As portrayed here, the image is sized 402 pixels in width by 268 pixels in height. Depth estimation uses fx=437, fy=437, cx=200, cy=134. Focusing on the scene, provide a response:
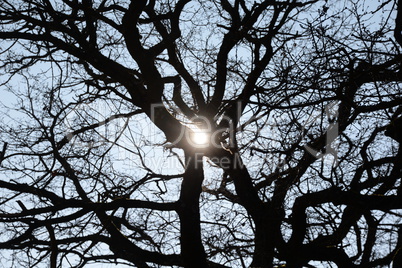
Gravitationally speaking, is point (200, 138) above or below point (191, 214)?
above

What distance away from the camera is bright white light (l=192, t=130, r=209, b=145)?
220 inches

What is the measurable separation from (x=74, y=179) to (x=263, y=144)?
8.79 ft

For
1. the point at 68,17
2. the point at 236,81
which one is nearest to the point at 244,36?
the point at 236,81

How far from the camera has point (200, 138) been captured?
568 cm

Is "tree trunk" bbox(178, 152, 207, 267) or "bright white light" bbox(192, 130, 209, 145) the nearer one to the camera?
"tree trunk" bbox(178, 152, 207, 267)

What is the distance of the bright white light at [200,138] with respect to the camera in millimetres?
5593

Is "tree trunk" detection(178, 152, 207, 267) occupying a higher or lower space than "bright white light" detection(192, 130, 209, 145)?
lower

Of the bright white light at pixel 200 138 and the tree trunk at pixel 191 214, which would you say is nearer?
the tree trunk at pixel 191 214

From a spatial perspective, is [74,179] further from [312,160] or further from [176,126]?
[312,160]

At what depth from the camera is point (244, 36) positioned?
5.33 m

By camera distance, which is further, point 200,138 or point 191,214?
point 200,138

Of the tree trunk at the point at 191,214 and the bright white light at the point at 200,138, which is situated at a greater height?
the bright white light at the point at 200,138

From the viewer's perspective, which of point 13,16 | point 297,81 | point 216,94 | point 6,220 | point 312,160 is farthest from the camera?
point 216,94

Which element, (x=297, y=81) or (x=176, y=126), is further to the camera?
(x=176, y=126)
